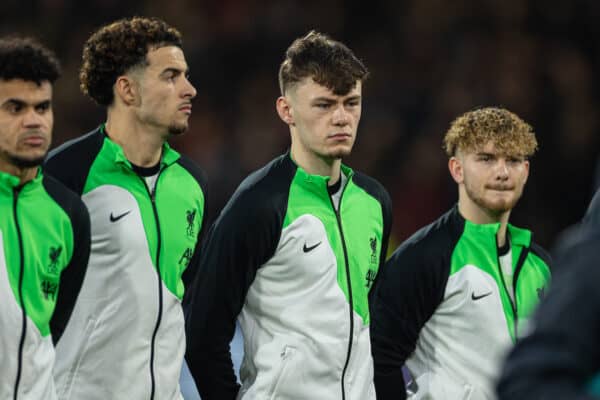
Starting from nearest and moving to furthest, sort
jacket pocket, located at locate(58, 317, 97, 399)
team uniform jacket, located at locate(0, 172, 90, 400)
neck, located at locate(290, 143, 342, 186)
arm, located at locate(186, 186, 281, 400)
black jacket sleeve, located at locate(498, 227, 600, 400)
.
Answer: black jacket sleeve, located at locate(498, 227, 600, 400) → team uniform jacket, located at locate(0, 172, 90, 400) → jacket pocket, located at locate(58, 317, 97, 399) → arm, located at locate(186, 186, 281, 400) → neck, located at locate(290, 143, 342, 186)

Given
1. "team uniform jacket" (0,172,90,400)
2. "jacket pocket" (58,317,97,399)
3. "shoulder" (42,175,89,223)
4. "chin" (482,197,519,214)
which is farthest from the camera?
"chin" (482,197,519,214)

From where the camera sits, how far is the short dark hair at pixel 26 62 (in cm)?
335

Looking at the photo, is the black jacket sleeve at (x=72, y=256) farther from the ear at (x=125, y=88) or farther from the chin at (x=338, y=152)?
the chin at (x=338, y=152)

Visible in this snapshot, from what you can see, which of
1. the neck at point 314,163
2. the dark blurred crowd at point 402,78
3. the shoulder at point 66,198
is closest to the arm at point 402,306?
the neck at point 314,163

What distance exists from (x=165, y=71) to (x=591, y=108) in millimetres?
6233

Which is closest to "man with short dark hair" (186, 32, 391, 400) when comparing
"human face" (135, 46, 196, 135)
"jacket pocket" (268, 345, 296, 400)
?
"jacket pocket" (268, 345, 296, 400)

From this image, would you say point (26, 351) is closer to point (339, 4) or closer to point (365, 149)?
point (365, 149)

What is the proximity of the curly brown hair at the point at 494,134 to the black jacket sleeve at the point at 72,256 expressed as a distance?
170 cm

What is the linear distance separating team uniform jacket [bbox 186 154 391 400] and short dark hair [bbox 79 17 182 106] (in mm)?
587

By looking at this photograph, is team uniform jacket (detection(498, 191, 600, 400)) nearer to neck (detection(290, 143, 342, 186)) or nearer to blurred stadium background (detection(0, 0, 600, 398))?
neck (detection(290, 143, 342, 186))

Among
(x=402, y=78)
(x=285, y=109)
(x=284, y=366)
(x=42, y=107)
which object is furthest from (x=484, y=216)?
(x=402, y=78)

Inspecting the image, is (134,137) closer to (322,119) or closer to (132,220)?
(132,220)

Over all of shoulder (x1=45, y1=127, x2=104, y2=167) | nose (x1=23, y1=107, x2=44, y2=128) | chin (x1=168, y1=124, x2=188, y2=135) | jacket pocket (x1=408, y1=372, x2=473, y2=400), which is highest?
nose (x1=23, y1=107, x2=44, y2=128)

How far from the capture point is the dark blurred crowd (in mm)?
8930
